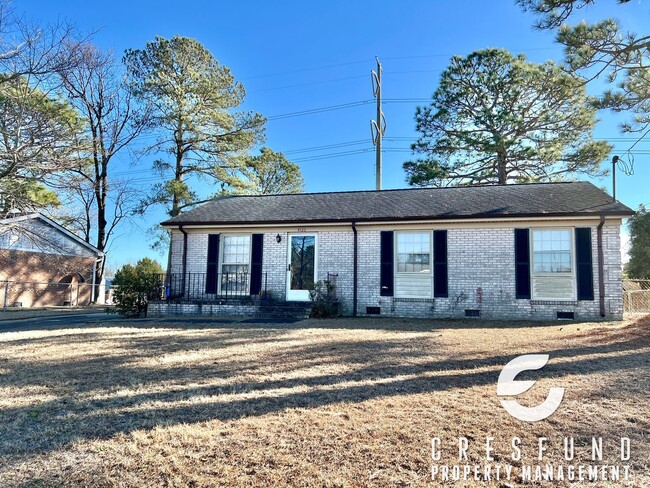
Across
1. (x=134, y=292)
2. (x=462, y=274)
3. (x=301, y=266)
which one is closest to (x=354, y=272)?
(x=301, y=266)

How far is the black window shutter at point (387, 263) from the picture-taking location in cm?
1148

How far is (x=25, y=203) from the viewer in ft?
35.3

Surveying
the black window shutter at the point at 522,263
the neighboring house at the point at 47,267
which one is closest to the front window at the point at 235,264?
the black window shutter at the point at 522,263

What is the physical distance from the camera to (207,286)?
12500 millimetres

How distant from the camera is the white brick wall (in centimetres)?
1020

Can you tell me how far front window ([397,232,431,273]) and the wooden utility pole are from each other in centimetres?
852

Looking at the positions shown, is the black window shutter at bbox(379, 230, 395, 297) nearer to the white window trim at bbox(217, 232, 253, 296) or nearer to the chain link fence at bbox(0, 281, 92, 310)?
the white window trim at bbox(217, 232, 253, 296)

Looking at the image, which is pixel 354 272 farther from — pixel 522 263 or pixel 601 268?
pixel 601 268

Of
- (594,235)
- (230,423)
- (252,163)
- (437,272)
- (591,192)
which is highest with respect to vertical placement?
(252,163)

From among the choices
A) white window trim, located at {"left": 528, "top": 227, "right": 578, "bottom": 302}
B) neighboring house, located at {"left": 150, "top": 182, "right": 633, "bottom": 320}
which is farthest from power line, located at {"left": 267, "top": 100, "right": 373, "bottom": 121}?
white window trim, located at {"left": 528, "top": 227, "right": 578, "bottom": 302}

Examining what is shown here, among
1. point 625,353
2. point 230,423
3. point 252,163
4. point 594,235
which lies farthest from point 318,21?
point 230,423

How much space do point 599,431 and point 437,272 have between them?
8292 millimetres

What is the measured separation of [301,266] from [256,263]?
4.58 feet

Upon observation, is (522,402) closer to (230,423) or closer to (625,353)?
(230,423)
